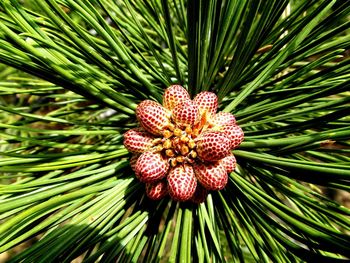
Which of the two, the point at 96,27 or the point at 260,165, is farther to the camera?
the point at 260,165

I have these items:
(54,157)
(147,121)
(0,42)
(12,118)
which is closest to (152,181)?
(147,121)

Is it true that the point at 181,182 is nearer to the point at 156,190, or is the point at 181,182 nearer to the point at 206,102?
the point at 156,190

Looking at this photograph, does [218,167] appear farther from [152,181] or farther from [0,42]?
[0,42]

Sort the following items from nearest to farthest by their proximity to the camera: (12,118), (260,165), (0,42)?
(0,42), (260,165), (12,118)

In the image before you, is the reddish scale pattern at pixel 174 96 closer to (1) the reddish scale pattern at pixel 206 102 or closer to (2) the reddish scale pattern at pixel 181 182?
(1) the reddish scale pattern at pixel 206 102

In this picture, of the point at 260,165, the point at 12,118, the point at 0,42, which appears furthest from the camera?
the point at 12,118

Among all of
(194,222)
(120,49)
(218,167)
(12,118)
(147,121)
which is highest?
(12,118)

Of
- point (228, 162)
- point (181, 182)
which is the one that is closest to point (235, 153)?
point (228, 162)
